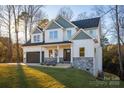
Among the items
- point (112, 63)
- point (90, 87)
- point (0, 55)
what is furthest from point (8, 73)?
point (112, 63)

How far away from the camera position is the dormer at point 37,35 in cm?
1300

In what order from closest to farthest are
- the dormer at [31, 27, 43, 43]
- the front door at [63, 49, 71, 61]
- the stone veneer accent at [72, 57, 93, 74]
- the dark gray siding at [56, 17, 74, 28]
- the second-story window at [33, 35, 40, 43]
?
the stone veneer accent at [72, 57, 93, 74]
the dormer at [31, 27, 43, 43]
the front door at [63, 49, 71, 61]
the dark gray siding at [56, 17, 74, 28]
the second-story window at [33, 35, 40, 43]

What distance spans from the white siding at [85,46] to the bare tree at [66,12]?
1.06 meters

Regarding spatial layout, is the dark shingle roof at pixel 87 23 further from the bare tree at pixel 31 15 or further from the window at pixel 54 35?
the bare tree at pixel 31 15

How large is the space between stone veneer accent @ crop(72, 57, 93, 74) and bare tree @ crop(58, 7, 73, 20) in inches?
66.0

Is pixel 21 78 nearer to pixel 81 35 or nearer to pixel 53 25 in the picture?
pixel 81 35

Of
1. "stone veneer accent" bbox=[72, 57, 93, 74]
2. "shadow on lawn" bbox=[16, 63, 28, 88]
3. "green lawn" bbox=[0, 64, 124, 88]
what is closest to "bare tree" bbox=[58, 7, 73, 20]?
"stone veneer accent" bbox=[72, 57, 93, 74]

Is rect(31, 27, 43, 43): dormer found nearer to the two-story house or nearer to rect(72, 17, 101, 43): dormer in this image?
the two-story house

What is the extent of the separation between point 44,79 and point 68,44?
10.4 ft

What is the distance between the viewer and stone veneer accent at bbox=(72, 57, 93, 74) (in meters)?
12.4

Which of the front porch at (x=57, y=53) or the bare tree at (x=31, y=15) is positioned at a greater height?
the bare tree at (x=31, y=15)

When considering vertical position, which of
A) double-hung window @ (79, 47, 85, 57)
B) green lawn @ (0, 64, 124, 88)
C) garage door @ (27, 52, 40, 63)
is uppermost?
double-hung window @ (79, 47, 85, 57)

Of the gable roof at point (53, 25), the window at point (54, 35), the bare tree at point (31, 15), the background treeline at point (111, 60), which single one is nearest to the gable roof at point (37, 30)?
the bare tree at point (31, 15)
